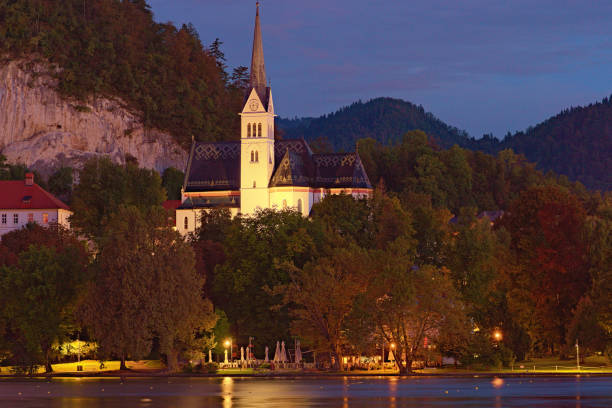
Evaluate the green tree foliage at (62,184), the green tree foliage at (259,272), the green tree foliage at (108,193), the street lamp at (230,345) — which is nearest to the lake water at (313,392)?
the green tree foliage at (259,272)

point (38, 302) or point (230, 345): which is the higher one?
point (38, 302)

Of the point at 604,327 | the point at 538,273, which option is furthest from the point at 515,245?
the point at 604,327

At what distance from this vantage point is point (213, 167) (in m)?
158

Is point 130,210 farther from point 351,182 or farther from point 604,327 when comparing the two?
point 351,182

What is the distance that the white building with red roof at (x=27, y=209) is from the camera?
5842 inches

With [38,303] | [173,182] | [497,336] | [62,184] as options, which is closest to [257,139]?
[173,182]

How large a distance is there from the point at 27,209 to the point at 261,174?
30.1 metres

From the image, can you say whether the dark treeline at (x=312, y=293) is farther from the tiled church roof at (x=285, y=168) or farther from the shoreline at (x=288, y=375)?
the tiled church roof at (x=285, y=168)

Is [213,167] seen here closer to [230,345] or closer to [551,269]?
[230,345]

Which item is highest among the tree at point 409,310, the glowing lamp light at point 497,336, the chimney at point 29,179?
the chimney at point 29,179

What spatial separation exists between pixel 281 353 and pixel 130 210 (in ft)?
52.9

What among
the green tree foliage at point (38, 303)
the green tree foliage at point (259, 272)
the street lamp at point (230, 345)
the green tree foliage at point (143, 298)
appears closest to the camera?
the green tree foliage at point (143, 298)

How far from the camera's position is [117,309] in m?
85.4

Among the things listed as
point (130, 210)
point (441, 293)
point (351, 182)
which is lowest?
point (441, 293)
